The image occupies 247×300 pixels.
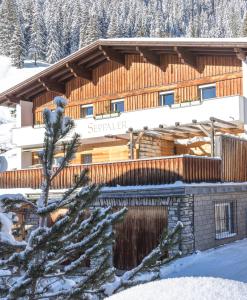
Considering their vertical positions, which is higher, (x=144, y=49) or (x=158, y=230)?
(x=144, y=49)

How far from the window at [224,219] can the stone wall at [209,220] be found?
173 millimetres

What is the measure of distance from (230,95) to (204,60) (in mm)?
2626

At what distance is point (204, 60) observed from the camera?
21906 mm

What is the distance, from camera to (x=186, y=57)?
21734 mm

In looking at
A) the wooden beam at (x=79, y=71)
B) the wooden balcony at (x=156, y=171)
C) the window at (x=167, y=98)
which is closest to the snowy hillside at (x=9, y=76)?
the wooden beam at (x=79, y=71)

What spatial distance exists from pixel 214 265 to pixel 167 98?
11904mm

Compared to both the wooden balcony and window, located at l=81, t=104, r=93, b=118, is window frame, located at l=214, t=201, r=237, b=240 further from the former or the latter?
window, located at l=81, t=104, r=93, b=118

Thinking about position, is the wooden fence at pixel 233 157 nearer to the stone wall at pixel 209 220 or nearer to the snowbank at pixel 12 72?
the stone wall at pixel 209 220

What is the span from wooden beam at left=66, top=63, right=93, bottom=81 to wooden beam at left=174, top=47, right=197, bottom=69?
6.54 meters

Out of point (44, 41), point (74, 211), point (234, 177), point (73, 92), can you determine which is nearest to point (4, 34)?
point (44, 41)

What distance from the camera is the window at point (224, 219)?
1662cm

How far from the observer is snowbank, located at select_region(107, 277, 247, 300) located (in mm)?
2104

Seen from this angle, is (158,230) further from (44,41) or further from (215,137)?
(44,41)

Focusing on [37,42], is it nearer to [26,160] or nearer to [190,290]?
[26,160]
